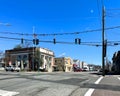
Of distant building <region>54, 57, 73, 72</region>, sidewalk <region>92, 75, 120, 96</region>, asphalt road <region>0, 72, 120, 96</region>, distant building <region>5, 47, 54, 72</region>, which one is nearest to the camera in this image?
asphalt road <region>0, 72, 120, 96</region>

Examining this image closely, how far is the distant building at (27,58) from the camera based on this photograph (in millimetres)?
93625

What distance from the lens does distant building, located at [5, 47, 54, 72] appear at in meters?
93.6

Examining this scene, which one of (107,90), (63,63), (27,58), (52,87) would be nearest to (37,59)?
(27,58)

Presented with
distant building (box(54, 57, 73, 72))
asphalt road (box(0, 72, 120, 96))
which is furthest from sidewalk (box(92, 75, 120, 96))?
distant building (box(54, 57, 73, 72))

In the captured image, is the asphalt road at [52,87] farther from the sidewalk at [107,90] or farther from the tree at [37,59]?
the tree at [37,59]

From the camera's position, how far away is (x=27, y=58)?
95.6 meters

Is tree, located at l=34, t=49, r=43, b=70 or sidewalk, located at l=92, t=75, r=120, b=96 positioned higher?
tree, located at l=34, t=49, r=43, b=70

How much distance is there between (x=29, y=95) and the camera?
1277 centimetres

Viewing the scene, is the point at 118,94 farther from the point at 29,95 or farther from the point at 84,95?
the point at 29,95

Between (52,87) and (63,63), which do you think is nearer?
(52,87)

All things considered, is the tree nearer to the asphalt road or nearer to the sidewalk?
the asphalt road

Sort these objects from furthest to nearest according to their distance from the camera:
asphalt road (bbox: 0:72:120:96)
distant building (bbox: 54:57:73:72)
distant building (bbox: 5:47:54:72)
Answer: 1. distant building (bbox: 54:57:73:72)
2. distant building (bbox: 5:47:54:72)
3. asphalt road (bbox: 0:72:120:96)

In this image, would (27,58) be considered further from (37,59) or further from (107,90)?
(107,90)

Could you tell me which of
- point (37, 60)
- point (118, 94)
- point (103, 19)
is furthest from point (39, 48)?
point (118, 94)
